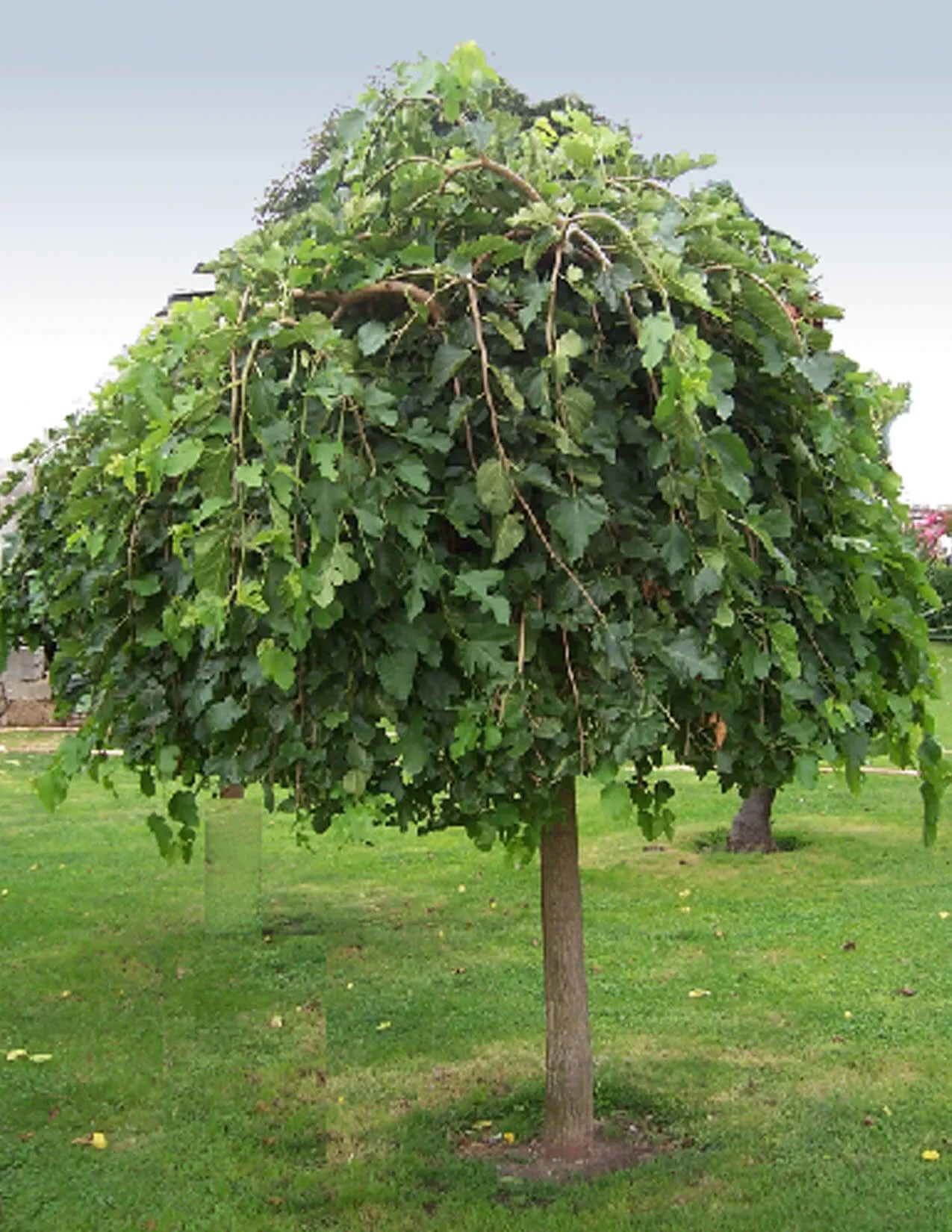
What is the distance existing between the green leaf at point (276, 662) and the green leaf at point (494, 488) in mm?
589

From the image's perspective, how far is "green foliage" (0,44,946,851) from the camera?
10.7ft

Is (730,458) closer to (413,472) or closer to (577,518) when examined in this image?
(577,518)

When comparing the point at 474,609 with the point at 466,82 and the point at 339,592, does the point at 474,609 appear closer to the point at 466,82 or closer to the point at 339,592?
the point at 339,592

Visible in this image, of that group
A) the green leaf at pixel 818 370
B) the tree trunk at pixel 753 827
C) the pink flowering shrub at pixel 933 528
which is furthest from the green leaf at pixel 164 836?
the pink flowering shrub at pixel 933 528

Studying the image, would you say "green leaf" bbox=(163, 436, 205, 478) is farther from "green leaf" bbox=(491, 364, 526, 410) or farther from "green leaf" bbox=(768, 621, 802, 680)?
"green leaf" bbox=(768, 621, 802, 680)

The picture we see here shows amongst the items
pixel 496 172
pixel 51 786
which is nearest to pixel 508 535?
pixel 496 172

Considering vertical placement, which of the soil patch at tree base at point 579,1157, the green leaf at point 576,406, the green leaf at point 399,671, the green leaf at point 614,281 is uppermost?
the green leaf at point 614,281

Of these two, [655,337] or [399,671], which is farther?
[399,671]

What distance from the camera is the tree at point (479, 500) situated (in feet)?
10.7

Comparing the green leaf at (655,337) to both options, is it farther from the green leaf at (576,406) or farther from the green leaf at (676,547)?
the green leaf at (676,547)

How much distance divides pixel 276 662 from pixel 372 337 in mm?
858

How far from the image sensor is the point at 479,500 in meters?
3.43

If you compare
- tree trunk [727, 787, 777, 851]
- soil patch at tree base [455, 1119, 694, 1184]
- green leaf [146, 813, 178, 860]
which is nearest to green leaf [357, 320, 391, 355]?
green leaf [146, 813, 178, 860]

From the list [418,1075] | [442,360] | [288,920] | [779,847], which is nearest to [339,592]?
[442,360]
